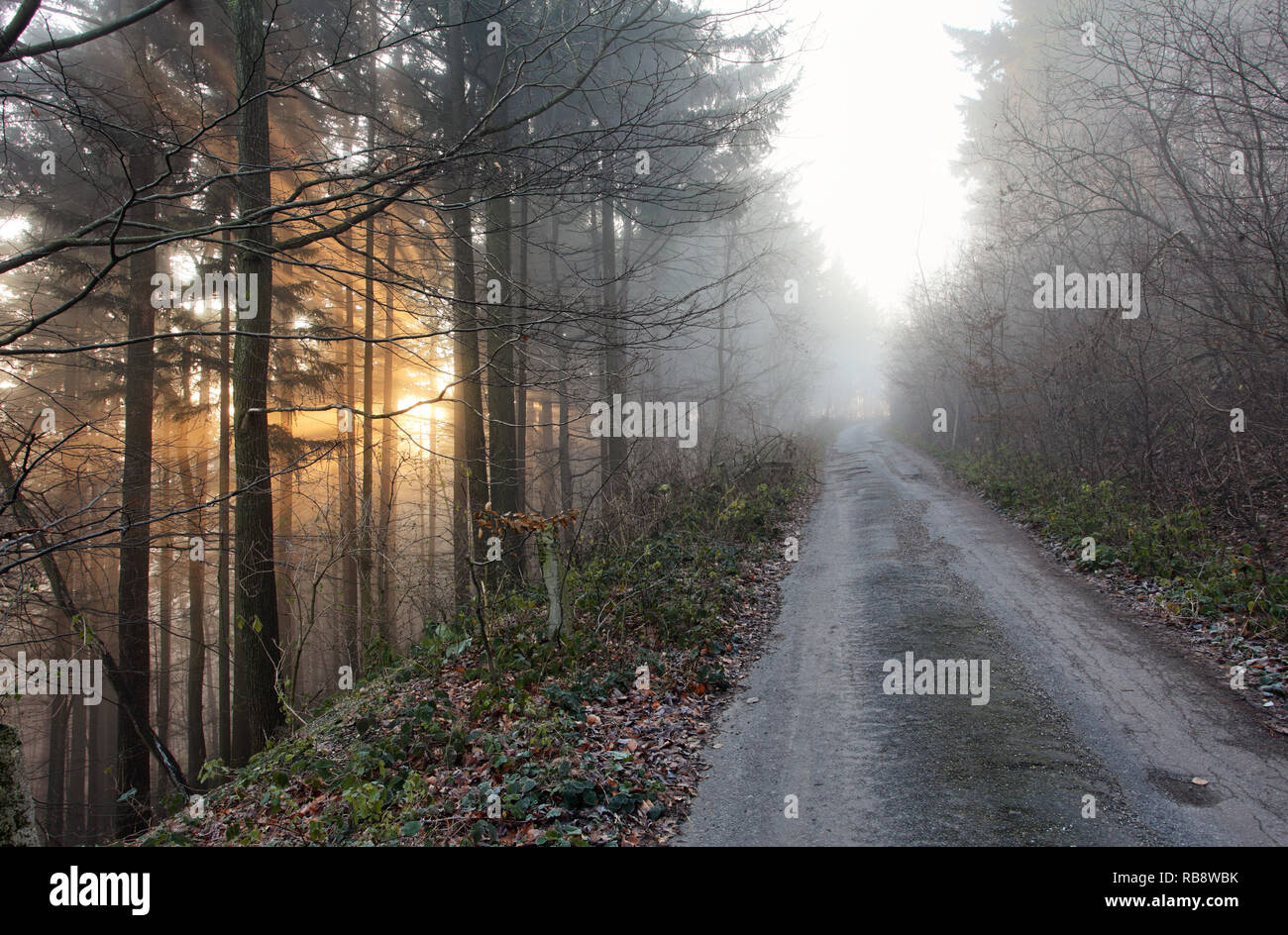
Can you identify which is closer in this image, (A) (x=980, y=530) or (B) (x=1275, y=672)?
(B) (x=1275, y=672)

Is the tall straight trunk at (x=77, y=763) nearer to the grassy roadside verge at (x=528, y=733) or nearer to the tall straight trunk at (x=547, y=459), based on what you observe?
the tall straight trunk at (x=547, y=459)

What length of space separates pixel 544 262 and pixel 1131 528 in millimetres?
16487

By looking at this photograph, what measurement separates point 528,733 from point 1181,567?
26.8 feet

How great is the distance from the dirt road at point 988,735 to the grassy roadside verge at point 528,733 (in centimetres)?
46

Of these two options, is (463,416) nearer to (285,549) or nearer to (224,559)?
(285,549)

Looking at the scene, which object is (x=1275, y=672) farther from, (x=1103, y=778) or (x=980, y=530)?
(x=980, y=530)

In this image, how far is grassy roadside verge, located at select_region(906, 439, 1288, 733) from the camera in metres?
6.33

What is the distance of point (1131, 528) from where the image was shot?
9.56 m

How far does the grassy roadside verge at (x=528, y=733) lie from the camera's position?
4254 millimetres

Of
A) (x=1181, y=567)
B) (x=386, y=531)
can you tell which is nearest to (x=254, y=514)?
(x=386, y=531)

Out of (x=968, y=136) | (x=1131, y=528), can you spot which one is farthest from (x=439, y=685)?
(x=968, y=136)

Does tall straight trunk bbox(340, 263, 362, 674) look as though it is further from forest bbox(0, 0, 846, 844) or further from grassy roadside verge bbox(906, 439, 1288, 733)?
grassy roadside verge bbox(906, 439, 1288, 733)

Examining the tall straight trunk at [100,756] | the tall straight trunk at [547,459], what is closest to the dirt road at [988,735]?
the tall straight trunk at [547,459]

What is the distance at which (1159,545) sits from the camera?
8.87m
